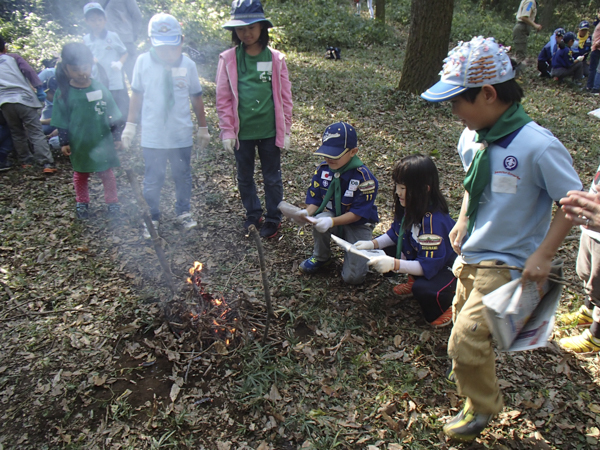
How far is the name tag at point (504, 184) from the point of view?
1912mm

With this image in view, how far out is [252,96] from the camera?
392cm

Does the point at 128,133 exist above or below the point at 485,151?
below

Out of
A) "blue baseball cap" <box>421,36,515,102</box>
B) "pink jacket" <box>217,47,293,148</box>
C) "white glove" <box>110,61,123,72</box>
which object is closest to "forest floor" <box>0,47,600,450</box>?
"pink jacket" <box>217,47,293,148</box>

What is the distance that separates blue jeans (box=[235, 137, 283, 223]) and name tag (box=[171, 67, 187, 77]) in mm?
906

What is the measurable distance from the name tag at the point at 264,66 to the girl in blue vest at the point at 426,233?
1.76 meters

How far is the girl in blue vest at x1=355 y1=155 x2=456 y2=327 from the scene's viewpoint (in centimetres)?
299

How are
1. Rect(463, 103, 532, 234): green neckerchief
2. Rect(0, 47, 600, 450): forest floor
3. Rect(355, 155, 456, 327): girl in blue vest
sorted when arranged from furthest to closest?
Rect(355, 155, 456, 327): girl in blue vest
Rect(0, 47, 600, 450): forest floor
Rect(463, 103, 532, 234): green neckerchief

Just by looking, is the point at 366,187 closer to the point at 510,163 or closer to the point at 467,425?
the point at 510,163

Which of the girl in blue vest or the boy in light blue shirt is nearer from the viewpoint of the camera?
the girl in blue vest

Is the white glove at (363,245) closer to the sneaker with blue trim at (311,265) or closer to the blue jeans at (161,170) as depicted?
the sneaker with blue trim at (311,265)

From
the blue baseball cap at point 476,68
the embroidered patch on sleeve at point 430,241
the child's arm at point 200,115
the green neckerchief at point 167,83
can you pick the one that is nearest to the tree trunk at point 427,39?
the child's arm at point 200,115

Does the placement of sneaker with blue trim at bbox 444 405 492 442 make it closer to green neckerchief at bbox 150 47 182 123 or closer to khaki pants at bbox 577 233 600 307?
khaki pants at bbox 577 233 600 307

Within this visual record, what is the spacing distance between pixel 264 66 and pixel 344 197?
161 cm

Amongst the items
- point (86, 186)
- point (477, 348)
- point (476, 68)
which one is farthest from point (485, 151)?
point (86, 186)
